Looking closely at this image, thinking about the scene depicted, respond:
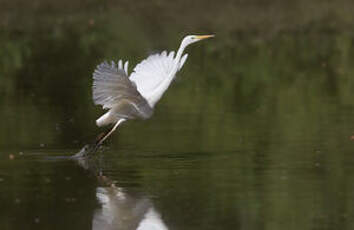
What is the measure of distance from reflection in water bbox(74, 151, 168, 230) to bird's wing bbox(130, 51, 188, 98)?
1.92 metres

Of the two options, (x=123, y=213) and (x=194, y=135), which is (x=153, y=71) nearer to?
(x=194, y=135)

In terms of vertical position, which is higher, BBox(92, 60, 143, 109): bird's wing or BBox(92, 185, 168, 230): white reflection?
BBox(92, 60, 143, 109): bird's wing

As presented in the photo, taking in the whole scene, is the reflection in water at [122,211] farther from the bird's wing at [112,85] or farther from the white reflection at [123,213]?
the bird's wing at [112,85]

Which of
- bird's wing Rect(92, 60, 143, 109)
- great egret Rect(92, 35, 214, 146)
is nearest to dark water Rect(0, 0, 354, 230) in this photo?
great egret Rect(92, 35, 214, 146)

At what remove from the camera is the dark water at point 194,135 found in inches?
309

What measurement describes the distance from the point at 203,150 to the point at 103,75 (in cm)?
167

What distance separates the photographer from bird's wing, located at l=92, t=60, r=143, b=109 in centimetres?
921

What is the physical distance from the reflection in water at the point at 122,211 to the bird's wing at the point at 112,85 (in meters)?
0.92

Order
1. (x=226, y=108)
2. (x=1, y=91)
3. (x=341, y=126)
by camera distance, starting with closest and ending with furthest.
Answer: (x=341, y=126), (x=226, y=108), (x=1, y=91)

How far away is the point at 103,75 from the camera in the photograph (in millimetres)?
9328

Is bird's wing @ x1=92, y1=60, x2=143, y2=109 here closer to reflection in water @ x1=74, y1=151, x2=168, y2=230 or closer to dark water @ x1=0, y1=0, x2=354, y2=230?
dark water @ x1=0, y1=0, x2=354, y2=230

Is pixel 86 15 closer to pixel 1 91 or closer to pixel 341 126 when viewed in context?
pixel 1 91

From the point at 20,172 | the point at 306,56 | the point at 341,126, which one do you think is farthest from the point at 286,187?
the point at 306,56

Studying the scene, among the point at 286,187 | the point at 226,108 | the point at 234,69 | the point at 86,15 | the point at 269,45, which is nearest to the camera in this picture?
the point at 286,187
